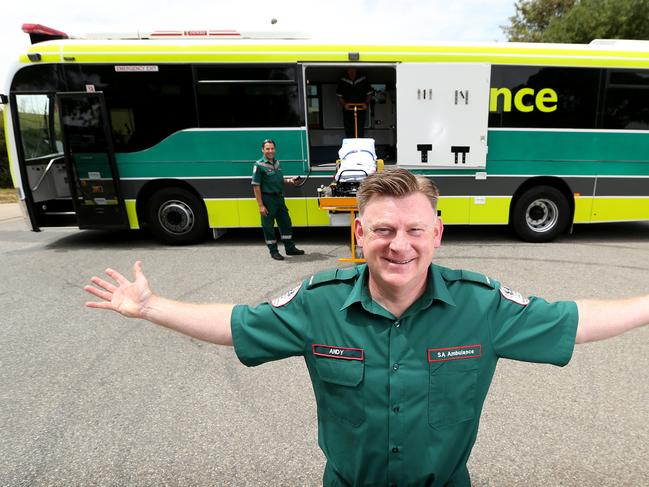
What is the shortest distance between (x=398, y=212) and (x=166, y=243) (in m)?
6.90

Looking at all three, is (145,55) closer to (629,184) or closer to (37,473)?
(37,473)

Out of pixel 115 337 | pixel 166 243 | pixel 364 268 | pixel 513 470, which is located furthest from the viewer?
pixel 166 243

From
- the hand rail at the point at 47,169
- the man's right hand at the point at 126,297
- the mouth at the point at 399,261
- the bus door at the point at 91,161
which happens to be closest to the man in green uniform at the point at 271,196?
the bus door at the point at 91,161

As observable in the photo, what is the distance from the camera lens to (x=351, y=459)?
1342 millimetres

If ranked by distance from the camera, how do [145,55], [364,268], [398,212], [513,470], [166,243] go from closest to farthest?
[398,212] → [364,268] → [513,470] → [145,55] → [166,243]

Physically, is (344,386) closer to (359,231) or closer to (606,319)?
(359,231)

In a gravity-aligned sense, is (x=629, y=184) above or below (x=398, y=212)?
below

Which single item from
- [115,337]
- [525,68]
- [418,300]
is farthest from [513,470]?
[525,68]

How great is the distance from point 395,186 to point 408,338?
44 cm

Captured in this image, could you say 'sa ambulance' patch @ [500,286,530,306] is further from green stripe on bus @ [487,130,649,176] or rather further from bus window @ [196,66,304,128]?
green stripe on bus @ [487,130,649,176]

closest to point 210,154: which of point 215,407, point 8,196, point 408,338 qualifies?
point 215,407

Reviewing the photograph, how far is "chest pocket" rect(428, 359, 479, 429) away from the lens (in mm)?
1297

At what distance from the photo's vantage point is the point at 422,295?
1.36m

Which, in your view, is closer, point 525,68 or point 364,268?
point 364,268
